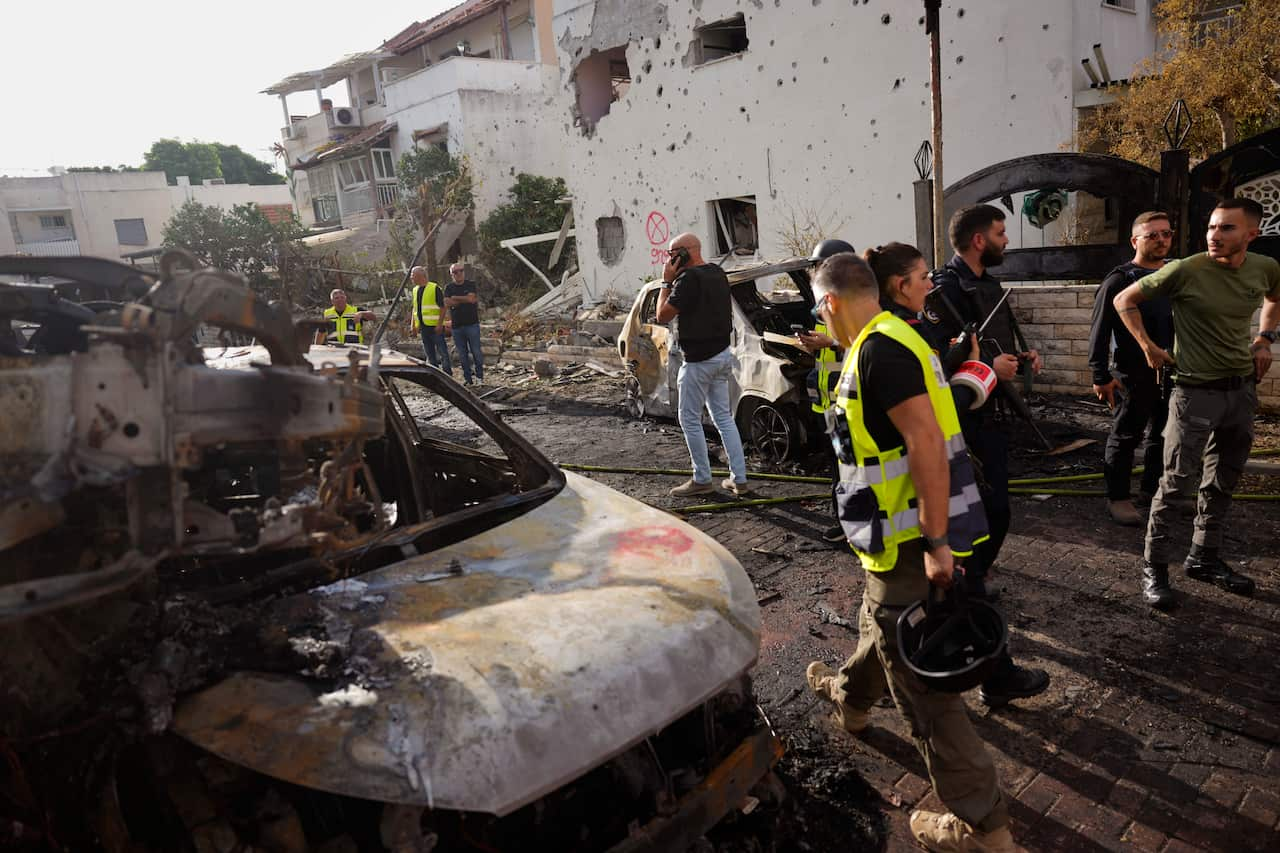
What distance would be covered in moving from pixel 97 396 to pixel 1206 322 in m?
4.55

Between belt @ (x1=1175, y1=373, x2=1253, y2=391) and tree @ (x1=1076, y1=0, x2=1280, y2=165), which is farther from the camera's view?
tree @ (x1=1076, y1=0, x2=1280, y2=165)

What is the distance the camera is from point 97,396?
1.53 meters

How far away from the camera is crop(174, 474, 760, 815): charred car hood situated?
70.6 inches

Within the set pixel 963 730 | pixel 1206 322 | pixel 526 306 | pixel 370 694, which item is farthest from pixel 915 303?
pixel 526 306

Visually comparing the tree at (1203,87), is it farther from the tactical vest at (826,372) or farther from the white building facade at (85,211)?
the white building facade at (85,211)

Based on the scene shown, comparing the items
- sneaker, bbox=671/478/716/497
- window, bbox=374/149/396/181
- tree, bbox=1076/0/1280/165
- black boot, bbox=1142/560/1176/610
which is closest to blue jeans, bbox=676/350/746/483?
sneaker, bbox=671/478/716/497

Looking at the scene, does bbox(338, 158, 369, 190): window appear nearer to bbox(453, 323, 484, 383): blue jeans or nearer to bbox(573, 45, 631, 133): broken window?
bbox(573, 45, 631, 133): broken window

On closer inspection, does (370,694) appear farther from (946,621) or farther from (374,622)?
(946,621)

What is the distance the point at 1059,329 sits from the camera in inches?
331

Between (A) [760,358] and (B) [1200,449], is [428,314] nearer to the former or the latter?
(A) [760,358]

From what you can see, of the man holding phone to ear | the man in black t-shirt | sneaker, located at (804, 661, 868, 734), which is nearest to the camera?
sneaker, located at (804, 661, 868, 734)

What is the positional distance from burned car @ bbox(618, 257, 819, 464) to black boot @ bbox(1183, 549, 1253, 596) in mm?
2850

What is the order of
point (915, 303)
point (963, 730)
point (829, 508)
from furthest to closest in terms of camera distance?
point (829, 508) < point (915, 303) < point (963, 730)

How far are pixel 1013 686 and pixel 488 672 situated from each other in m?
2.32
